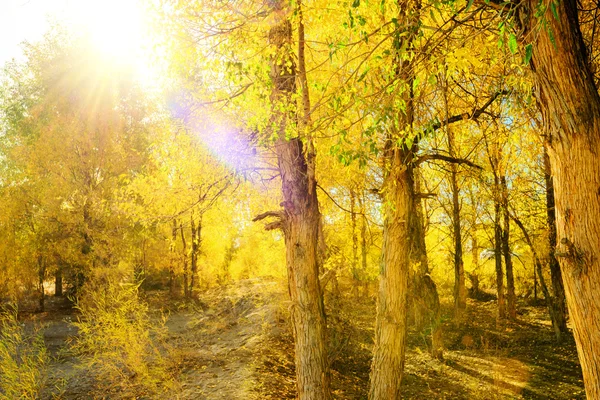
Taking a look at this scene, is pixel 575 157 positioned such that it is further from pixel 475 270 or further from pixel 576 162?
pixel 475 270

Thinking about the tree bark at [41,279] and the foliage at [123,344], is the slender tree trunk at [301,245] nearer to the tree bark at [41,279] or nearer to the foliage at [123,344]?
the foliage at [123,344]

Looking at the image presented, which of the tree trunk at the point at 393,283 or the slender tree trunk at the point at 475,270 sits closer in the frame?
the tree trunk at the point at 393,283

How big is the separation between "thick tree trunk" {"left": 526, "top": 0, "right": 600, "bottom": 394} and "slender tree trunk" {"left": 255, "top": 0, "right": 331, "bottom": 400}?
2807 millimetres

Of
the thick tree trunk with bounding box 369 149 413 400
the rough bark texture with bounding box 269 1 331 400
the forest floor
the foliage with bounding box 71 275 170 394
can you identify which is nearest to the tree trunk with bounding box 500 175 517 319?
the forest floor

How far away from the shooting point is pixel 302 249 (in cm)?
536

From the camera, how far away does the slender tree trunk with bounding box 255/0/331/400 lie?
5.18m

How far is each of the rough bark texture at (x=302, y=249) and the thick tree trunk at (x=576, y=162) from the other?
9.49 ft

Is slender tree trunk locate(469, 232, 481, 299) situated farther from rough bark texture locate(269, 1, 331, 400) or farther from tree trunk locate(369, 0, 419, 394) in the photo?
rough bark texture locate(269, 1, 331, 400)

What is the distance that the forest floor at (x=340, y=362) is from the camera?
25.1ft

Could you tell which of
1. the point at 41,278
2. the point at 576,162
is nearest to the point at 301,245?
the point at 576,162

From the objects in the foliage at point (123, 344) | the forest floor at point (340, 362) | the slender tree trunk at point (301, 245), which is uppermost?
the slender tree trunk at point (301, 245)

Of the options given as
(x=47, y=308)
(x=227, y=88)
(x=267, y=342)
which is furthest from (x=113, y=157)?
(x=227, y=88)

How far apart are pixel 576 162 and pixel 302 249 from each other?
3350mm

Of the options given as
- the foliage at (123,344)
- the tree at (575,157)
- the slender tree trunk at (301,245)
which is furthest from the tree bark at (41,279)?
the tree at (575,157)
